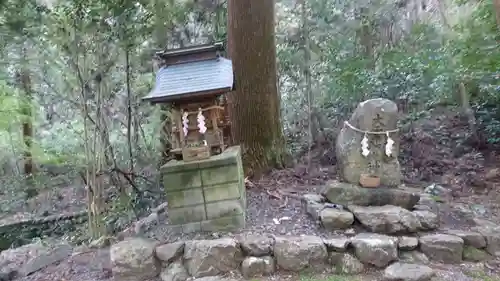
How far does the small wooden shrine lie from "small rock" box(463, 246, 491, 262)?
2264mm

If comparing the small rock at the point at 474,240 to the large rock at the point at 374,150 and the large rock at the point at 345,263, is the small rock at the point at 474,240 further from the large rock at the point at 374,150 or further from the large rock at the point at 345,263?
the large rock at the point at 345,263

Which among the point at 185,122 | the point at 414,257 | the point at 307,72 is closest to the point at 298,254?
the point at 414,257

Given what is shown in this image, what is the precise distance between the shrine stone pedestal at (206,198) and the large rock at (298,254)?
1.51ft

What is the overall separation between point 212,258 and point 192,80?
150 centimetres

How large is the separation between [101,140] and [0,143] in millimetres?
5347

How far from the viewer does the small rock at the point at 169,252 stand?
338 centimetres

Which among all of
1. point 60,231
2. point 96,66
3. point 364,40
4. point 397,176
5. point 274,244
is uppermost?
point 364,40

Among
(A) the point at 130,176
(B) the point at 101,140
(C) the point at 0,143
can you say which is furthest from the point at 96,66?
(C) the point at 0,143

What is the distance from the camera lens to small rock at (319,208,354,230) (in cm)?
365

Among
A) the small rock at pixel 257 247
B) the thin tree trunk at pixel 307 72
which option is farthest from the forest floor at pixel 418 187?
the thin tree trunk at pixel 307 72

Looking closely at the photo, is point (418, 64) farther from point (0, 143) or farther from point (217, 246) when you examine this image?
point (0, 143)

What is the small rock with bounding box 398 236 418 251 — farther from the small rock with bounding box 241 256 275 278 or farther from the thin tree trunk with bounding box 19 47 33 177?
the thin tree trunk with bounding box 19 47 33 177

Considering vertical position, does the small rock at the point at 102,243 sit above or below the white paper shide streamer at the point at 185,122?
below

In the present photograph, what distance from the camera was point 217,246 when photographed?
3334 mm
